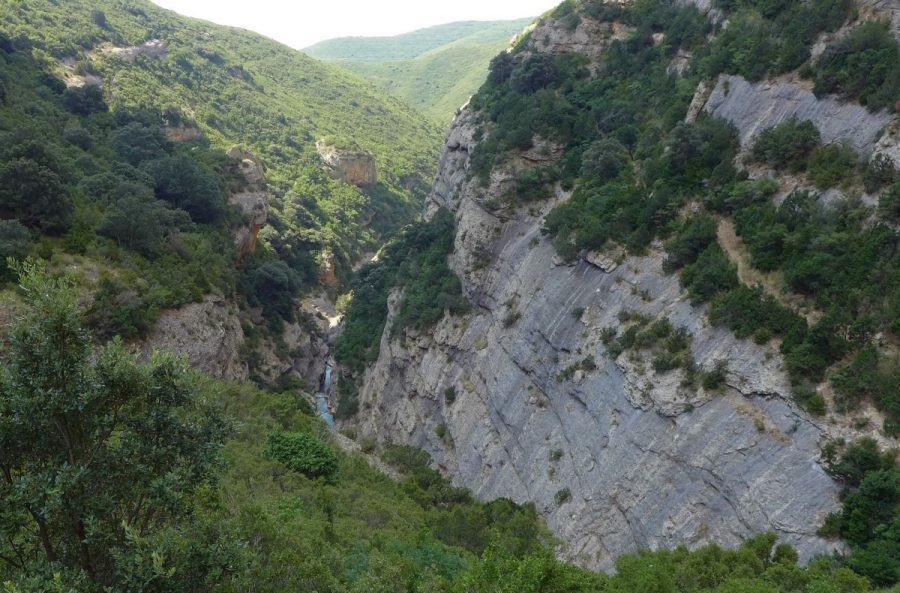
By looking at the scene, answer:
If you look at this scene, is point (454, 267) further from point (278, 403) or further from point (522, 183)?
point (278, 403)

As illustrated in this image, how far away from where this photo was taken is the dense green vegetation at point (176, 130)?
97.9 ft

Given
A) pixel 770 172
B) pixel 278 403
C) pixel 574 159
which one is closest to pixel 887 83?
pixel 770 172

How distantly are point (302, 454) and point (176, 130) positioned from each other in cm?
4781

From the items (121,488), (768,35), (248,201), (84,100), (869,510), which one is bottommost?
(869,510)

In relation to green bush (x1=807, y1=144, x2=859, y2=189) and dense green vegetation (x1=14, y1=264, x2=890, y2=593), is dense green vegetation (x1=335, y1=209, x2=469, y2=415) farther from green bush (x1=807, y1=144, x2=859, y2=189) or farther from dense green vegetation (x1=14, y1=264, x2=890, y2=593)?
dense green vegetation (x1=14, y1=264, x2=890, y2=593)

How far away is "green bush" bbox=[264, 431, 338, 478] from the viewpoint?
23234mm

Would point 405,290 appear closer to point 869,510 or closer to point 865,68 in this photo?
point 865,68

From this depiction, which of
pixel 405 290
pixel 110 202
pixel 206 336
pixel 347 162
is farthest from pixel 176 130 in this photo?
pixel 206 336

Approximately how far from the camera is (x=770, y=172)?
24203 millimetres

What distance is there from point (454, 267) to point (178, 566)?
36.0 meters

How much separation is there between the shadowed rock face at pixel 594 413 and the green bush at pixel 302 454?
32.6 ft

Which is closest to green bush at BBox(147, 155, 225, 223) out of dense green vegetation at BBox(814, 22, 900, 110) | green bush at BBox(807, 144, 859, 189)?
green bush at BBox(807, 144, 859, 189)

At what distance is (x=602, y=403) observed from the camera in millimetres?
25203

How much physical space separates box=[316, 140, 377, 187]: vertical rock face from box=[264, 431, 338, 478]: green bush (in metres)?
66.2
